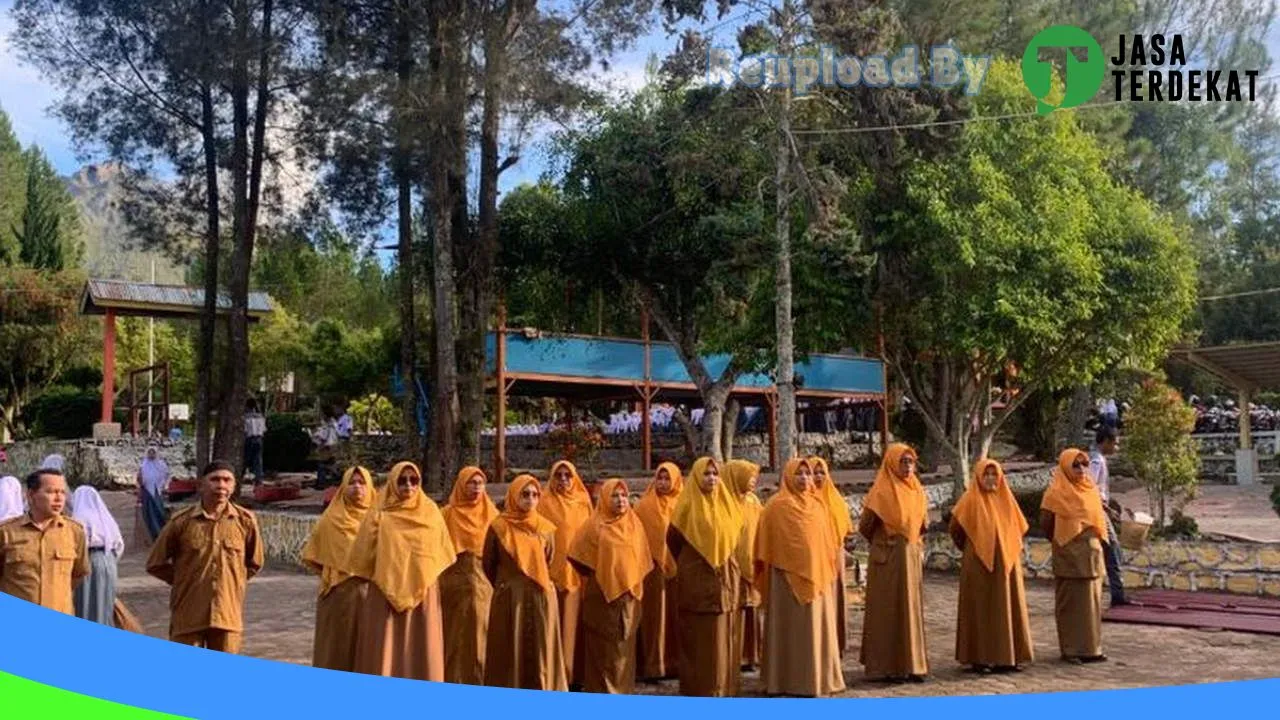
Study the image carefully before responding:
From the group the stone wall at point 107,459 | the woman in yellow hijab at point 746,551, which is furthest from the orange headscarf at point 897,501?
the stone wall at point 107,459

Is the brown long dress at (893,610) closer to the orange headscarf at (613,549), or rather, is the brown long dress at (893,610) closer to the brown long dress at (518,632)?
the orange headscarf at (613,549)

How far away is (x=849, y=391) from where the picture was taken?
1995 centimetres

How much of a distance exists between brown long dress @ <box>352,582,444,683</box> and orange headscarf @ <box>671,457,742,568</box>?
1.30 metres

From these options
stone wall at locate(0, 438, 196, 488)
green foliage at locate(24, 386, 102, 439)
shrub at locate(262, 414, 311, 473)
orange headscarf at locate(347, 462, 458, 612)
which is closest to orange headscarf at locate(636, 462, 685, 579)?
orange headscarf at locate(347, 462, 458, 612)

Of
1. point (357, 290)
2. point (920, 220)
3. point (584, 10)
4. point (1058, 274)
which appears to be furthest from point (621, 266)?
point (357, 290)

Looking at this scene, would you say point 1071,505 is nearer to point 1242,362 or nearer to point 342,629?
point 342,629

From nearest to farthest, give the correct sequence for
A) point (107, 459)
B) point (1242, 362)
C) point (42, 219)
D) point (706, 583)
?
point (706, 583) → point (1242, 362) → point (107, 459) → point (42, 219)

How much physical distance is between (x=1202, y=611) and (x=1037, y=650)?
5.52 ft

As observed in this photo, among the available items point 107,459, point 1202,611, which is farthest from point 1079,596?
point 107,459

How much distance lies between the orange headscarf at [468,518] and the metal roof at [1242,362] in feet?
41.5

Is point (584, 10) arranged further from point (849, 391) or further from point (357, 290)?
point (357, 290)

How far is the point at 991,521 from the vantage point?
635 centimetres

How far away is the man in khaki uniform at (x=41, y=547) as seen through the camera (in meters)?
4.93

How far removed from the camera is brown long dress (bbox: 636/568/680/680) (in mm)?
6340
